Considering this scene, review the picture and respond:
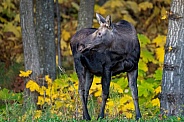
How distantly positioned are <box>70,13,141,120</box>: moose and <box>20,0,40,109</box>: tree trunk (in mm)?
3326

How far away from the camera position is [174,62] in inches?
383

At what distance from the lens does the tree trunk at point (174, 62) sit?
9.66 meters

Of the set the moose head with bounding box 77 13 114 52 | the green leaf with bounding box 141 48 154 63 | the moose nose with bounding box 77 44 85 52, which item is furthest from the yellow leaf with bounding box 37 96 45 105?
the moose head with bounding box 77 13 114 52

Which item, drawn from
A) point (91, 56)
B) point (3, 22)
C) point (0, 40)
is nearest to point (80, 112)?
point (91, 56)

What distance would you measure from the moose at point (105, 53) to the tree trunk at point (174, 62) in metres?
1.85

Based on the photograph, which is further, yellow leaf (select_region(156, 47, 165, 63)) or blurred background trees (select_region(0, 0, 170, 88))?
blurred background trees (select_region(0, 0, 170, 88))

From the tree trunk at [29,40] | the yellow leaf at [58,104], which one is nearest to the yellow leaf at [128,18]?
the tree trunk at [29,40]

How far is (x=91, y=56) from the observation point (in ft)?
24.8

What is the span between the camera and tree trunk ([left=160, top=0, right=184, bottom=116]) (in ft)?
31.7

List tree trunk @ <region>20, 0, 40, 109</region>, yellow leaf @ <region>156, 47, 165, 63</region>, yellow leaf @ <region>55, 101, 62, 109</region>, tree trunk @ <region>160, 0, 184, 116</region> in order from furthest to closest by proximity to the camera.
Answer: yellow leaf @ <region>156, 47, 165, 63</region> → tree trunk @ <region>20, 0, 40, 109</region> → yellow leaf @ <region>55, 101, 62, 109</region> → tree trunk @ <region>160, 0, 184, 116</region>

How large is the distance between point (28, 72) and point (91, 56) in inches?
171

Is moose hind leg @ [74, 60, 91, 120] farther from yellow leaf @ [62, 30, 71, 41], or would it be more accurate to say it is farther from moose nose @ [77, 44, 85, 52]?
yellow leaf @ [62, 30, 71, 41]

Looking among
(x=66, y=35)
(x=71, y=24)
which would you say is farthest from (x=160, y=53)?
(x=71, y=24)

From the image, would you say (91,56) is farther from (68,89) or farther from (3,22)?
(3,22)
